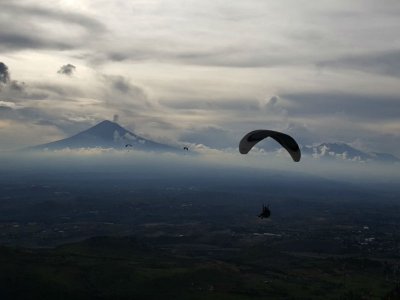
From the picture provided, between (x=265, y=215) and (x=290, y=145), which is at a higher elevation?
(x=290, y=145)

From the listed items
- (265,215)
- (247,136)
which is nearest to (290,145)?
(247,136)

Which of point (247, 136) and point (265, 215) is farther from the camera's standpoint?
point (247, 136)

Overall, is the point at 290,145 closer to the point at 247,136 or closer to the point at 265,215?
the point at 247,136

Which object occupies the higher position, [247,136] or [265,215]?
[247,136]

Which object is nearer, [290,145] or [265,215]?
[265,215]
